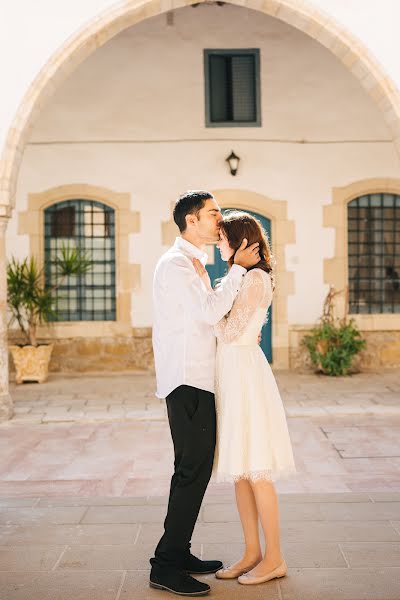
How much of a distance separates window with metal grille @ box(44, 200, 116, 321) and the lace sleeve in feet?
24.1

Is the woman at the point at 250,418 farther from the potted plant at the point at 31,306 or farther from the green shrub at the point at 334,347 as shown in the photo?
the green shrub at the point at 334,347

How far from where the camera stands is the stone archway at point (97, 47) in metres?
6.79

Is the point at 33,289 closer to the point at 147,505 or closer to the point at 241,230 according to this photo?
the point at 147,505

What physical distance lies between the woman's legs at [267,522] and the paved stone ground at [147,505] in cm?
7

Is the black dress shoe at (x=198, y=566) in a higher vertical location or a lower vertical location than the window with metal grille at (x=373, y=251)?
lower

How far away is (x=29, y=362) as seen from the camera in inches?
368

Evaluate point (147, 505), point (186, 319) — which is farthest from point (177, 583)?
point (147, 505)

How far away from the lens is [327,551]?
339 centimetres

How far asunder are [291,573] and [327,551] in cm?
32

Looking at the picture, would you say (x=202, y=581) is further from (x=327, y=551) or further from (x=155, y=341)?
(x=155, y=341)

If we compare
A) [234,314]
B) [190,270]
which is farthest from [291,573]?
[190,270]

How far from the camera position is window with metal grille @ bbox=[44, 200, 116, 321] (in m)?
10.3

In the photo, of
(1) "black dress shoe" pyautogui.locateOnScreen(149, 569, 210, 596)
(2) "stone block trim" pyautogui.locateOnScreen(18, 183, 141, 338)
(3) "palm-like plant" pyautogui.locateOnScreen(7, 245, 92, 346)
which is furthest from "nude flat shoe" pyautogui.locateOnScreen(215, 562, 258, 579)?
(2) "stone block trim" pyautogui.locateOnScreen(18, 183, 141, 338)

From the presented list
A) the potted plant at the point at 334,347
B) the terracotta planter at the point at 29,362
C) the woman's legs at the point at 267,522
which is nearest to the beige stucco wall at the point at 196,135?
the potted plant at the point at 334,347
